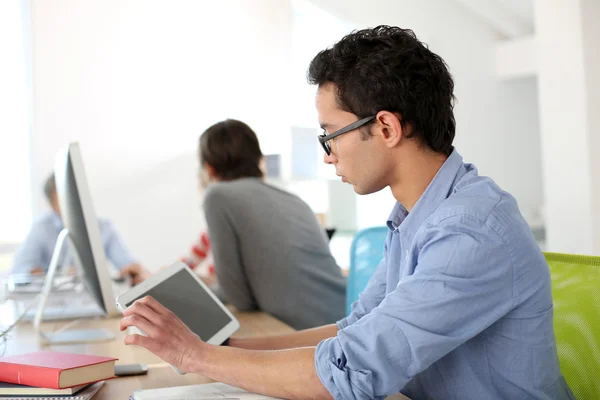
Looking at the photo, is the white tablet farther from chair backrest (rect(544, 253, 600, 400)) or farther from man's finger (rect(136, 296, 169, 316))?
chair backrest (rect(544, 253, 600, 400))

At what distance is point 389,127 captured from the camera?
3.86ft

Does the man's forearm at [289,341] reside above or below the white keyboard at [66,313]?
above

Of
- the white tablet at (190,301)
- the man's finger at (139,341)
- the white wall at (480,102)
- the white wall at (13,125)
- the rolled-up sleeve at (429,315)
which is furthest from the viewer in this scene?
the white wall at (480,102)

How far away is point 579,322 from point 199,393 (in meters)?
0.69

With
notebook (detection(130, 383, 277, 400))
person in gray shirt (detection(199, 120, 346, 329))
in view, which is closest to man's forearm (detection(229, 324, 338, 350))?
notebook (detection(130, 383, 277, 400))

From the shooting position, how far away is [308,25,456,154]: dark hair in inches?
46.1

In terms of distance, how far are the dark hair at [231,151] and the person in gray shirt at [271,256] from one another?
121mm

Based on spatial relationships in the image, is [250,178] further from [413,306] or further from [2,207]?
[2,207]

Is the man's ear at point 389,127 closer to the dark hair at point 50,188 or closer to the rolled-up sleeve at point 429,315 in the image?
the rolled-up sleeve at point 429,315

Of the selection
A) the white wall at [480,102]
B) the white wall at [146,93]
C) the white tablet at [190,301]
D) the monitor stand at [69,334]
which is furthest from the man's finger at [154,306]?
the white wall at [480,102]

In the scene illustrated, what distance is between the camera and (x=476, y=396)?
108 centimetres

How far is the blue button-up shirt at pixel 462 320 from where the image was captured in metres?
0.97

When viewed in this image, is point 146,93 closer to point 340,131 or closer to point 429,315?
point 340,131

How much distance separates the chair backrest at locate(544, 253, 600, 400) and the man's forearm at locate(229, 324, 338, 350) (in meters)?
0.46
